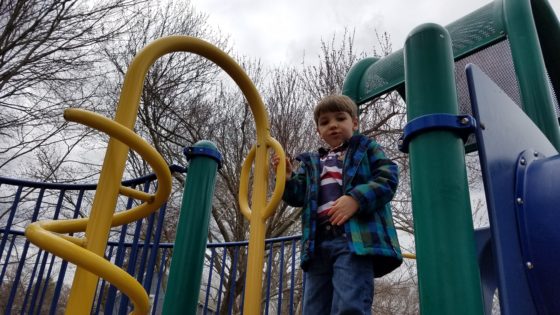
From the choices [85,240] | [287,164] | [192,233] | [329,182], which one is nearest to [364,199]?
[329,182]

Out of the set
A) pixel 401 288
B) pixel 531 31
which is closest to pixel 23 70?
pixel 531 31

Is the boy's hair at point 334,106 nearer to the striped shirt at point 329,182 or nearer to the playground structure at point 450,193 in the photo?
the striped shirt at point 329,182

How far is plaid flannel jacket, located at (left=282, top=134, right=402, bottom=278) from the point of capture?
1395 millimetres

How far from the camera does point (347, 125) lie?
1.75 metres

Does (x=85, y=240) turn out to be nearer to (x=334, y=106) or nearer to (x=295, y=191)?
(x=295, y=191)

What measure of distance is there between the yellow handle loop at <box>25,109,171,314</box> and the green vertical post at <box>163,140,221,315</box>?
0.50 meters

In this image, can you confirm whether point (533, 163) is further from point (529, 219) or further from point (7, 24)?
point (7, 24)

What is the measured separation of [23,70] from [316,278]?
5313mm

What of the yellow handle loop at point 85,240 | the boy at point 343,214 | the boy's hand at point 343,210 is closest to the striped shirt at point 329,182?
the boy at point 343,214

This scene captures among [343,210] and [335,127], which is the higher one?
[335,127]

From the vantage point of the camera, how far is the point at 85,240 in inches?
34.6

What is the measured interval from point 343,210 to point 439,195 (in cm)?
57

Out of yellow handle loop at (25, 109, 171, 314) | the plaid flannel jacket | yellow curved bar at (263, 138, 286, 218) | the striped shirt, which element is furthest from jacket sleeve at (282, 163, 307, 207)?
yellow handle loop at (25, 109, 171, 314)

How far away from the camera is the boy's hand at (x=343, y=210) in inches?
54.5
